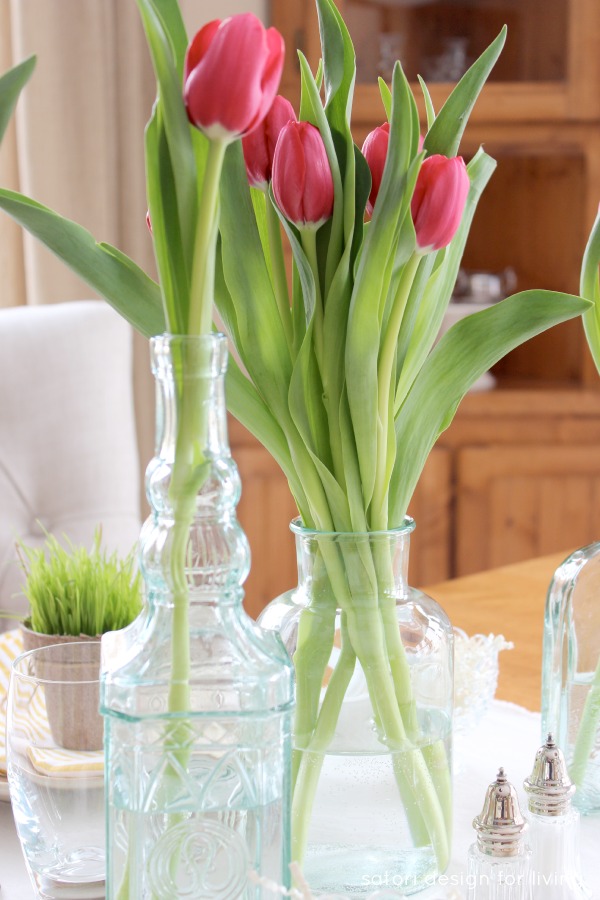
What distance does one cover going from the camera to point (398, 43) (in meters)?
2.84

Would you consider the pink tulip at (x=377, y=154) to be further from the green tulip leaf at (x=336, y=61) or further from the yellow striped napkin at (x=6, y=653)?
the yellow striped napkin at (x=6, y=653)

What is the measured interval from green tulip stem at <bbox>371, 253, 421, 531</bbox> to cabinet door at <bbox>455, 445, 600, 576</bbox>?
6.72 feet

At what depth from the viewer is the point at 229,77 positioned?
42cm

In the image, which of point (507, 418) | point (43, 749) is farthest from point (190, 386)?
point (507, 418)

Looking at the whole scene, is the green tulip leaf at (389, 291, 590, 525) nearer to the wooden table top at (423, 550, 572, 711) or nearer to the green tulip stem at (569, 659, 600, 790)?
the green tulip stem at (569, 659, 600, 790)

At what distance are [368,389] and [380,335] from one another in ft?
0.11

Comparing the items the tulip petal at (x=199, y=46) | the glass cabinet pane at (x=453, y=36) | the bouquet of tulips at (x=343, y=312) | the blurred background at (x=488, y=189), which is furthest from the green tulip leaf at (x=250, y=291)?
the glass cabinet pane at (x=453, y=36)

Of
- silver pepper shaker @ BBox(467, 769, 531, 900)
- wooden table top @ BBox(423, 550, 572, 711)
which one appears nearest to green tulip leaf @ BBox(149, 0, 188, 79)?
silver pepper shaker @ BBox(467, 769, 531, 900)

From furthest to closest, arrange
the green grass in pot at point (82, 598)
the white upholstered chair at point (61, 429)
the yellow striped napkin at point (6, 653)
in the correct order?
1. the white upholstered chair at point (61, 429)
2. the yellow striped napkin at point (6, 653)
3. the green grass in pot at point (82, 598)

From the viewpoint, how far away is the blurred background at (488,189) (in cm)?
238

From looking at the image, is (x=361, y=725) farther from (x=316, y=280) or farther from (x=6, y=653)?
(x=6, y=653)

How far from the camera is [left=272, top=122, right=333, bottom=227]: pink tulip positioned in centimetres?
52

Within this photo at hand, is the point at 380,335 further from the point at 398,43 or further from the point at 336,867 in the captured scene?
the point at 398,43

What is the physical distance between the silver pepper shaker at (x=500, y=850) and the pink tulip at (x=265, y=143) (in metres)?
0.29
